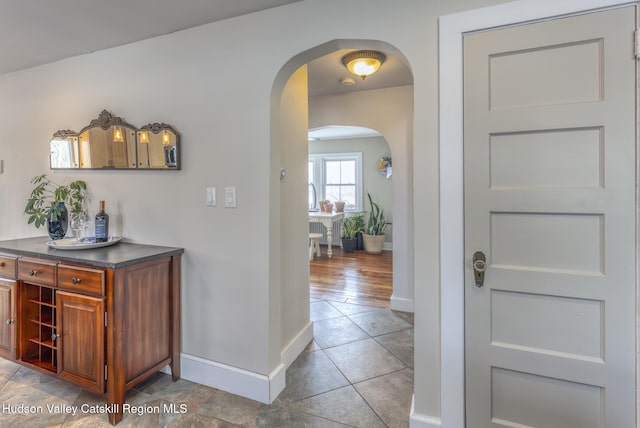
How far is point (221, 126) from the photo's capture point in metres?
1.93

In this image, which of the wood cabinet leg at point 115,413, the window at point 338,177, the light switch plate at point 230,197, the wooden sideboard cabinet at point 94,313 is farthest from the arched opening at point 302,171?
the window at point 338,177

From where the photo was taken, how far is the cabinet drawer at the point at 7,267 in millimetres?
1975

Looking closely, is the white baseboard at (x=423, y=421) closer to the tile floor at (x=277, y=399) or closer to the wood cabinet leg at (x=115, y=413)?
the tile floor at (x=277, y=399)

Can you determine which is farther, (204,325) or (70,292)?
(204,325)

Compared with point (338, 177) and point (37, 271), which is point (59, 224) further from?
point (338, 177)

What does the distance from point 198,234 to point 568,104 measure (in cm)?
203

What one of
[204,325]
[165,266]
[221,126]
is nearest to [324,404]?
[204,325]

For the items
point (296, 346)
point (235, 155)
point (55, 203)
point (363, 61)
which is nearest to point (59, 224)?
point (55, 203)

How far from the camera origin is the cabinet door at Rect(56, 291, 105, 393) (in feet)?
5.48

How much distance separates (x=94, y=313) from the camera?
1674mm

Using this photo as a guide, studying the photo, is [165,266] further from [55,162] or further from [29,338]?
[55,162]

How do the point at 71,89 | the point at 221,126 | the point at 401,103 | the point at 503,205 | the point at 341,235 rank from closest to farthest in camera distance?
the point at 503,205 → the point at 221,126 → the point at 71,89 → the point at 401,103 → the point at 341,235

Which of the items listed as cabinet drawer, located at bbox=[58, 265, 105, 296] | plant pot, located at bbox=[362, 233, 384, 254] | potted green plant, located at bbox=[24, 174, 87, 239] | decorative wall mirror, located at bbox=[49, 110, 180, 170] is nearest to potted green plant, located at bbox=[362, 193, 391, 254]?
plant pot, located at bbox=[362, 233, 384, 254]

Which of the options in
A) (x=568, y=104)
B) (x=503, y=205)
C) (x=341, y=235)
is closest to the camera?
(x=568, y=104)
